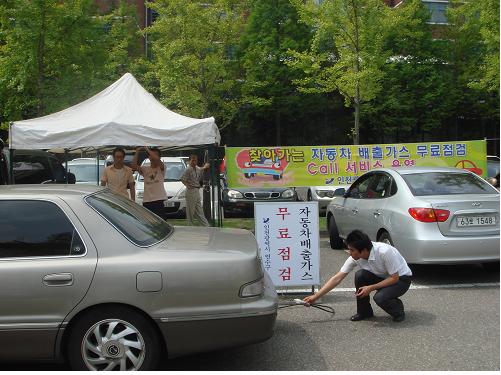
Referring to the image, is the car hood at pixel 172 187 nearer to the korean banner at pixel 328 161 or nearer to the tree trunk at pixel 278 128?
the korean banner at pixel 328 161

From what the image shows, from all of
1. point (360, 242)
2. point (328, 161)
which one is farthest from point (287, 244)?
point (328, 161)

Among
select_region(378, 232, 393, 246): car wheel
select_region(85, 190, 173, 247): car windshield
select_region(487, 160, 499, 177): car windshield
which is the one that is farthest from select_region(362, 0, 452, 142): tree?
select_region(85, 190, 173, 247): car windshield

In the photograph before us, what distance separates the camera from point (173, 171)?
47.3 feet

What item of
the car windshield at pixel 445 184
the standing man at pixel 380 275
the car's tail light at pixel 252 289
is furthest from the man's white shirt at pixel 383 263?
the car windshield at pixel 445 184

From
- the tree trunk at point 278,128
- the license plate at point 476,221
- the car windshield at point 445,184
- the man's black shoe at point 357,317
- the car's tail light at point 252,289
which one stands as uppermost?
the tree trunk at point 278,128

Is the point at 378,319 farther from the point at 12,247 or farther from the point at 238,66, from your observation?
the point at 238,66

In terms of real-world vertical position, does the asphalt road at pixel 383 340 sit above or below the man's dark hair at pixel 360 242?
below

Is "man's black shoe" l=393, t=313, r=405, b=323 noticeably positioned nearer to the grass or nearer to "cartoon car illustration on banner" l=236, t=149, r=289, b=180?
"cartoon car illustration on banner" l=236, t=149, r=289, b=180

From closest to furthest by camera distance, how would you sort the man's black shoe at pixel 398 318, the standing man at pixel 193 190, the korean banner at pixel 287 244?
the man's black shoe at pixel 398 318
the korean banner at pixel 287 244
the standing man at pixel 193 190

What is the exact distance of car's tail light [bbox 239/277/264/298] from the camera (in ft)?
13.1

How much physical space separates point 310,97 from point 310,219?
23.0 m

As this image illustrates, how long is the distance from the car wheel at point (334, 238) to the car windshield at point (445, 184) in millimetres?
2082

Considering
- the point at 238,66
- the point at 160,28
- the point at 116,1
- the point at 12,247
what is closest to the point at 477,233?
the point at 12,247

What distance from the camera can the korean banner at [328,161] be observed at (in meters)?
10.7
